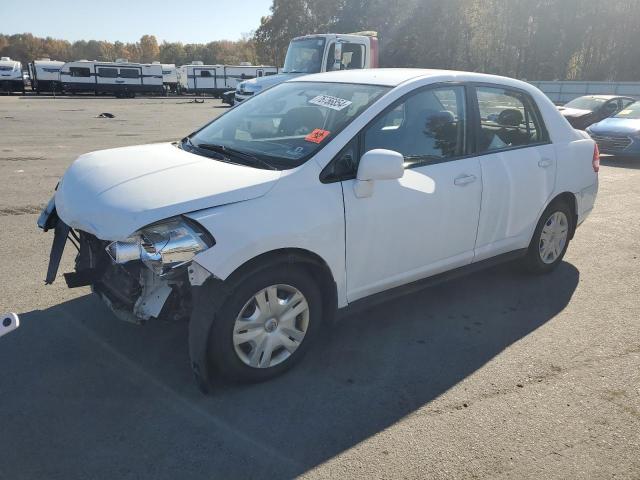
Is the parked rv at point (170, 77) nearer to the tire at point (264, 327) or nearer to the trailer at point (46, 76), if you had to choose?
the trailer at point (46, 76)

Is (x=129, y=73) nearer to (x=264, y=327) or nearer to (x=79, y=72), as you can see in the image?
(x=79, y=72)

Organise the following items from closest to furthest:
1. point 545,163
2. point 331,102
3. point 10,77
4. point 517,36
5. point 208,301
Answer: point 208,301, point 331,102, point 545,163, point 10,77, point 517,36

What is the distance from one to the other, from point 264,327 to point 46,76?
45986 millimetres

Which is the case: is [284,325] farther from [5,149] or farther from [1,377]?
[5,149]

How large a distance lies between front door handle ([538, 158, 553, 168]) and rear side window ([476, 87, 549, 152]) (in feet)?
0.57

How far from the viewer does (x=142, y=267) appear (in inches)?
121

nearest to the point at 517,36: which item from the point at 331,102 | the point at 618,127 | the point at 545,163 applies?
the point at 618,127

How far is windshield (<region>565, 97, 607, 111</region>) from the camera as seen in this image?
16914 millimetres

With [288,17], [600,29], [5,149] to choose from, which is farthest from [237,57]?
[5,149]

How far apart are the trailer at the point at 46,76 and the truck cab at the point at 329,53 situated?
34.1 meters

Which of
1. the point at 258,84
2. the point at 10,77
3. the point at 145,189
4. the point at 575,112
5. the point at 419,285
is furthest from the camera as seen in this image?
the point at 10,77

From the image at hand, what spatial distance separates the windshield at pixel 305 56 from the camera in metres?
14.2

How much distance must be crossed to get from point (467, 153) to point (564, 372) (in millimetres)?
1648

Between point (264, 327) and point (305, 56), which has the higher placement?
point (305, 56)
